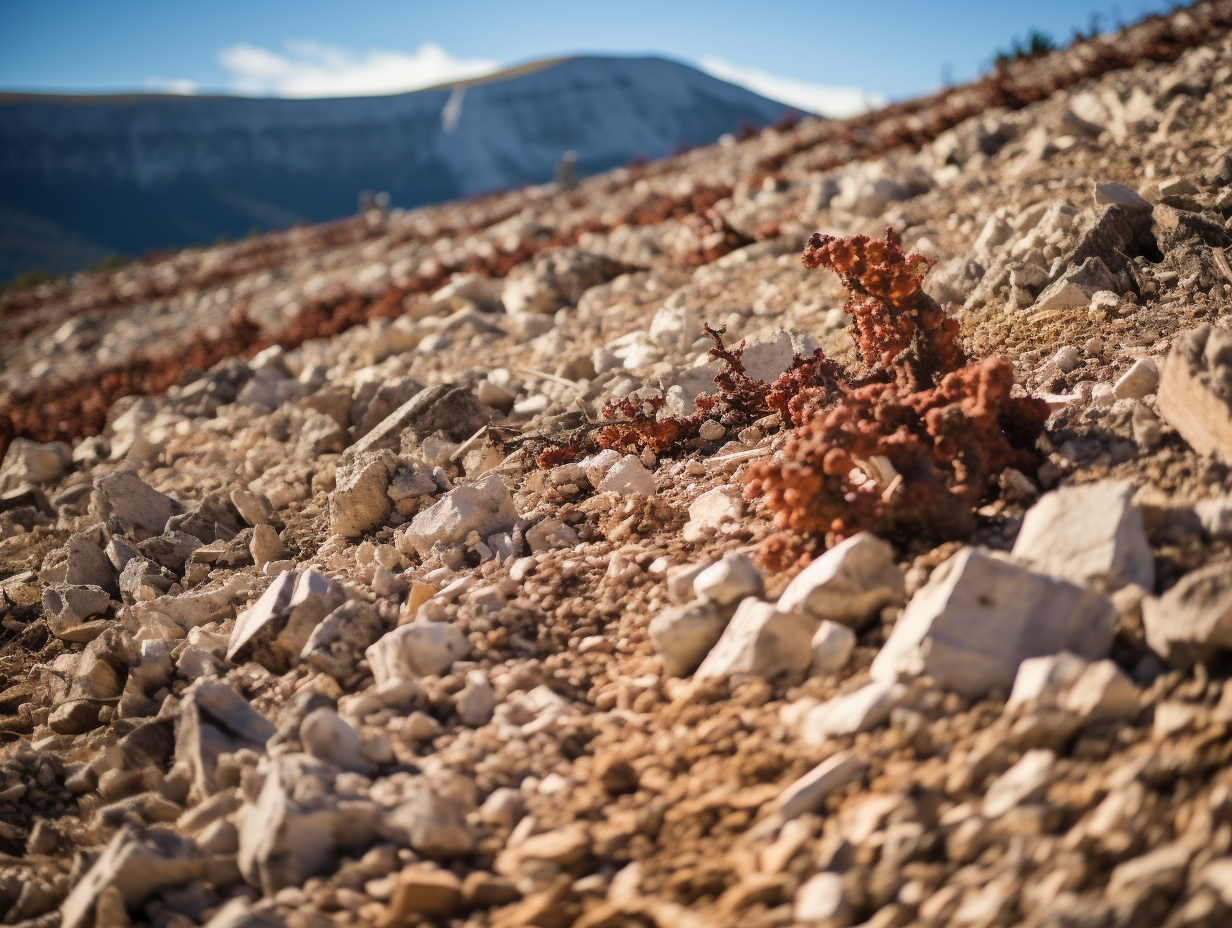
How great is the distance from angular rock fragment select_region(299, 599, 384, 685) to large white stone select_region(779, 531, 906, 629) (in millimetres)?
1298

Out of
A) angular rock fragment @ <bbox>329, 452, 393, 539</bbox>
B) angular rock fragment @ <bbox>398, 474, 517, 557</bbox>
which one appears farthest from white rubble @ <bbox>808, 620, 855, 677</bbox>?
angular rock fragment @ <bbox>329, 452, 393, 539</bbox>

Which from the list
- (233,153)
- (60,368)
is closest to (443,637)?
(60,368)

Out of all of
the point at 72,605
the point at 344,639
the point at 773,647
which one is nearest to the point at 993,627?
the point at 773,647

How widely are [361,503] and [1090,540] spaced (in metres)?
2.64

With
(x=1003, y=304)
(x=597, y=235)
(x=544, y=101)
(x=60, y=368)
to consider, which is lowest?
(x=1003, y=304)

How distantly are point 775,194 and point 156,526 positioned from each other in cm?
635

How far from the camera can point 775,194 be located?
324 inches

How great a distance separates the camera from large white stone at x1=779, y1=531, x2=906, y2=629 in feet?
6.98

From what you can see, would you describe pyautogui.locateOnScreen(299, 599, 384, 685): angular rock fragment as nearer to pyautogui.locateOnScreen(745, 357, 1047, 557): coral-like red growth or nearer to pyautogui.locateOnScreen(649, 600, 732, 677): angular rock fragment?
pyautogui.locateOnScreen(649, 600, 732, 677): angular rock fragment

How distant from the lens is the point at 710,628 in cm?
228

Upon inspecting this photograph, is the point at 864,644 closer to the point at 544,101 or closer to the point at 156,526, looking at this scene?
the point at 156,526

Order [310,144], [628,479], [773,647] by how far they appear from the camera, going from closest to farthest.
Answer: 1. [773,647]
2. [628,479]
3. [310,144]

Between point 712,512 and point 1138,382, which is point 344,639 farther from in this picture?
point 1138,382

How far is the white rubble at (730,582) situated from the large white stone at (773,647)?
0.18 meters
